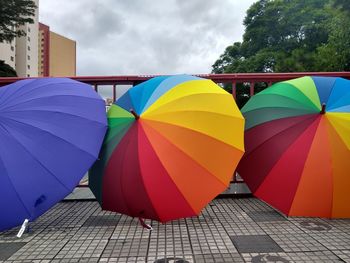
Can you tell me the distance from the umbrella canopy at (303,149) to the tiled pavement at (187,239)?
387mm

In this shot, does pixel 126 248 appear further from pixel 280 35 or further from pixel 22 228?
pixel 280 35

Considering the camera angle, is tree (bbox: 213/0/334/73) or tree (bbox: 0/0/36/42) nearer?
tree (bbox: 213/0/334/73)

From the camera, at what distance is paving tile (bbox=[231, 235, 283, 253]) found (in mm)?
4660

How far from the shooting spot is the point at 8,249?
4840 mm

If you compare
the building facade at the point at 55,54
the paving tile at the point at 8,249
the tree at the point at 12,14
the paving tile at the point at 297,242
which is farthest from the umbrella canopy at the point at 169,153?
the building facade at the point at 55,54

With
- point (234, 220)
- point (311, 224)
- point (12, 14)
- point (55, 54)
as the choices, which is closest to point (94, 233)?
point (234, 220)

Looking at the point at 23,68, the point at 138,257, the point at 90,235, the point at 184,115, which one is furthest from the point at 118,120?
the point at 23,68

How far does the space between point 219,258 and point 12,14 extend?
105 ft

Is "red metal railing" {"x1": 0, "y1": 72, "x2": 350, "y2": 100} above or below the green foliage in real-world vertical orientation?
below

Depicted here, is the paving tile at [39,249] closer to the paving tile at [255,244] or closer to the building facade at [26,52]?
the paving tile at [255,244]

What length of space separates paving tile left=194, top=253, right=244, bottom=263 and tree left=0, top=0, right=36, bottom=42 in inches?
1228

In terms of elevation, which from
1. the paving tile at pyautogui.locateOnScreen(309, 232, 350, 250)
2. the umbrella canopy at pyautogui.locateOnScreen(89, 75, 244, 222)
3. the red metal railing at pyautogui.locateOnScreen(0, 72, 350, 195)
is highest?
the red metal railing at pyautogui.locateOnScreen(0, 72, 350, 195)

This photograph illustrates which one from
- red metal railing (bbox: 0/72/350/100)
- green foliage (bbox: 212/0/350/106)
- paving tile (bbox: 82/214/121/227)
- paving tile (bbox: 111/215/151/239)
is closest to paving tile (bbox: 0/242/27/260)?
paving tile (bbox: 82/214/121/227)

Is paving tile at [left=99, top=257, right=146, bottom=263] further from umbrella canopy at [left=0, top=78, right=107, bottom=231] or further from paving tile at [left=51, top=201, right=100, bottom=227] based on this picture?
paving tile at [left=51, top=201, right=100, bottom=227]
